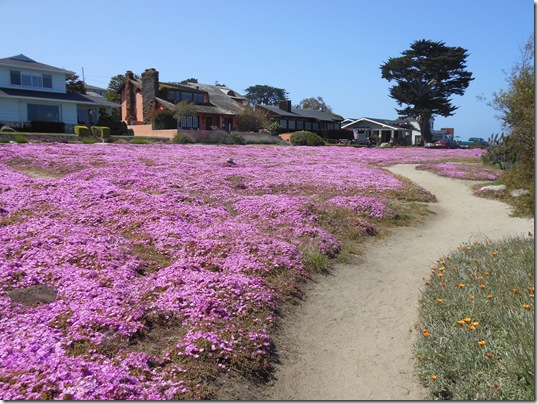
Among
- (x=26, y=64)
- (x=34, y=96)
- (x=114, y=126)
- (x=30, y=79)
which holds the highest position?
(x=26, y=64)

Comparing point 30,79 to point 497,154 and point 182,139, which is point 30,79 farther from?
point 497,154

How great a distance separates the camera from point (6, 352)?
4477 millimetres

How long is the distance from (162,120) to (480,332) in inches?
2243

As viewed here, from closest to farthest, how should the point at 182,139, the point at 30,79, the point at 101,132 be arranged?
the point at 101,132
the point at 182,139
the point at 30,79

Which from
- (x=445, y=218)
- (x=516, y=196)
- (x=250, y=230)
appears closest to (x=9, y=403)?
(x=250, y=230)

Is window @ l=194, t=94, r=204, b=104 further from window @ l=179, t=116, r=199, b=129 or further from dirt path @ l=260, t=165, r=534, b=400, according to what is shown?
dirt path @ l=260, t=165, r=534, b=400

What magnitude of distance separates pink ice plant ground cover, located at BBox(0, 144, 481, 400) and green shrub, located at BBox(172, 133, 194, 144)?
97.8 ft

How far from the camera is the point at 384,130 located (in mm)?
91188

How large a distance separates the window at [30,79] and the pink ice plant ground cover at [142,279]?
42091mm

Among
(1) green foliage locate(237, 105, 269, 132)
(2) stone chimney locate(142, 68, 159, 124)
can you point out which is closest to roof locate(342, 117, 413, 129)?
(1) green foliage locate(237, 105, 269, 132)

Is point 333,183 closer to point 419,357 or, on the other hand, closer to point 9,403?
point 419,357

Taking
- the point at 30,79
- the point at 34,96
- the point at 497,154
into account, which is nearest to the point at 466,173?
the point at 497,154

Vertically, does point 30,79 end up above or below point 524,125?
above

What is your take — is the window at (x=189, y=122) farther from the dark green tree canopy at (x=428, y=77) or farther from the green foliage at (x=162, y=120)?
the dark green tree canopy at (x=428, y=77)
